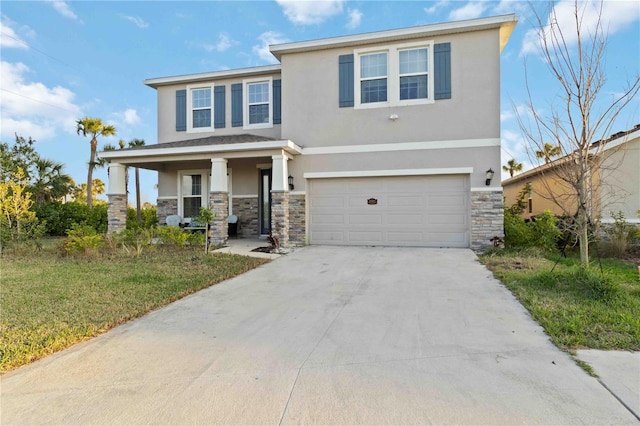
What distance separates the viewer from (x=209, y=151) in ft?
36.3

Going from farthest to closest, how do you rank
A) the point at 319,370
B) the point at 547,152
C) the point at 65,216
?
the point at 65,216 → the point at 547,152 → the point at 319,370

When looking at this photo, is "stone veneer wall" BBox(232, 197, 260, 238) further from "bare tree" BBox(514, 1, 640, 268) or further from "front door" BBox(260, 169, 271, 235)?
"bare tree" BBox(514, 1, 640, 268)

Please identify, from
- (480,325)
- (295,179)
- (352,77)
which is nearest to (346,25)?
(352,77)

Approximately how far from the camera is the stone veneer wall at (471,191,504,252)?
10.0m

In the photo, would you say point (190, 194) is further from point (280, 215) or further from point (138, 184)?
point (138, 184)

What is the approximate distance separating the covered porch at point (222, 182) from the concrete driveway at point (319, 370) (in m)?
6.01

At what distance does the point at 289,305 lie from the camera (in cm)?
508

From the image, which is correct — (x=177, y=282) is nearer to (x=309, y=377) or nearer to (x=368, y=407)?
(x=309, y=377)

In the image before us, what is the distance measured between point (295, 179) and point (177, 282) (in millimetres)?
5989

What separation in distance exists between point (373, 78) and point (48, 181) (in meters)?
16.1

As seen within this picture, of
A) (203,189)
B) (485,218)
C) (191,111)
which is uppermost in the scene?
(191,111)

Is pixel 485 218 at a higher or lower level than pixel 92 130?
lower

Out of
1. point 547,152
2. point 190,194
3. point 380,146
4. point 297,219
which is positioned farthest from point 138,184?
point 547,152

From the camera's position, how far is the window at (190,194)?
45.6 ft
